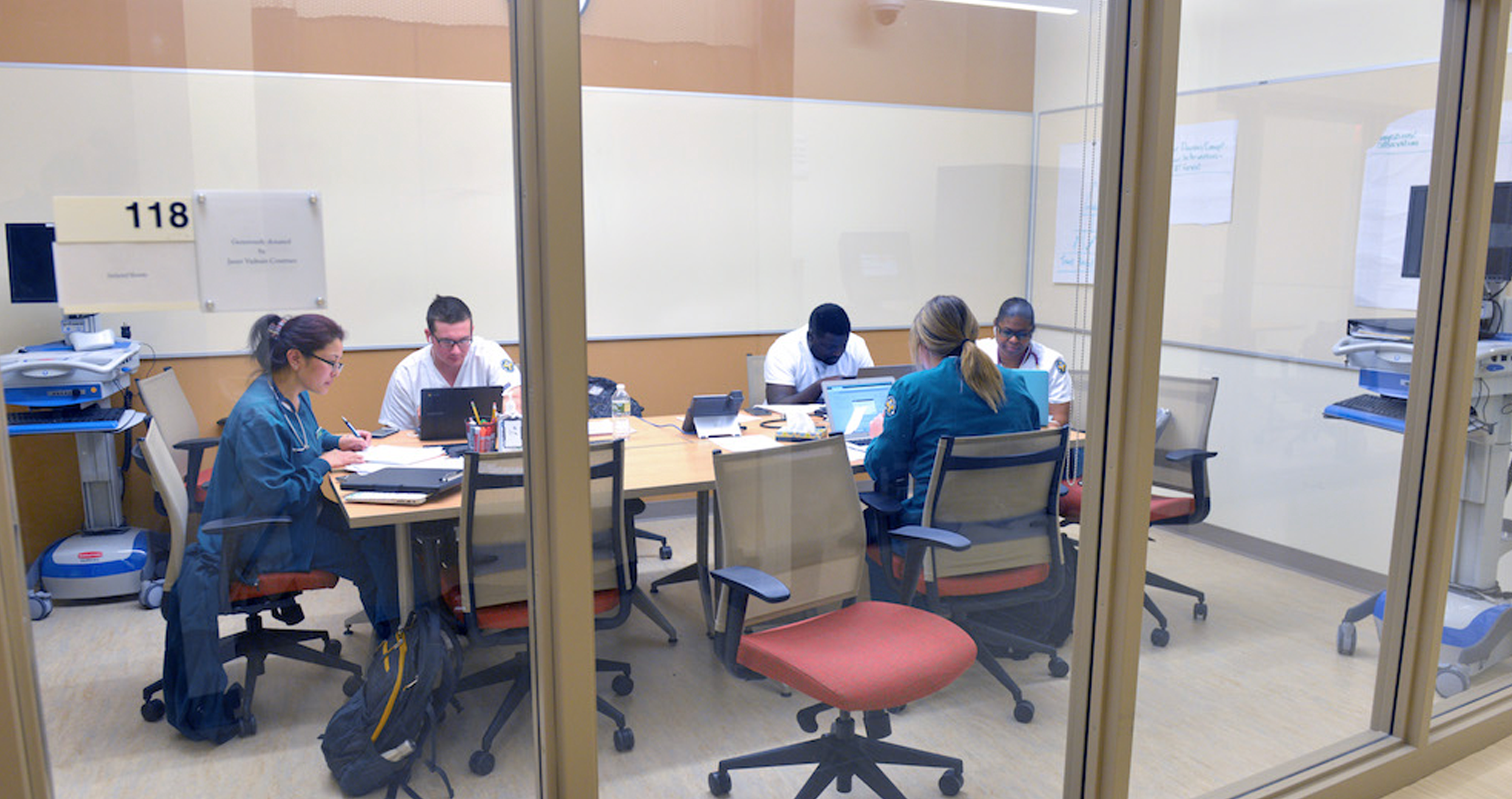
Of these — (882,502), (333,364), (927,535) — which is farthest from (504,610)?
(927,535)

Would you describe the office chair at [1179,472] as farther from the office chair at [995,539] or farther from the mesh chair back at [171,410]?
the mesh chair back at [171,410]

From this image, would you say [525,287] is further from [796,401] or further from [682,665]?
[682,665]

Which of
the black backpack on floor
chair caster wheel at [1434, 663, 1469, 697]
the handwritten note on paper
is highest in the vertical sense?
the handwritten note on paper

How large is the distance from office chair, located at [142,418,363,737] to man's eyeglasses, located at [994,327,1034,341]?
1.64m

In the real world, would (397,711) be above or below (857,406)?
below

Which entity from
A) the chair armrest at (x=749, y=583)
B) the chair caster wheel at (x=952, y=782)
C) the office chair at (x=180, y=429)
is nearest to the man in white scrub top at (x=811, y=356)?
the chair armrest at (x=749, y=583)

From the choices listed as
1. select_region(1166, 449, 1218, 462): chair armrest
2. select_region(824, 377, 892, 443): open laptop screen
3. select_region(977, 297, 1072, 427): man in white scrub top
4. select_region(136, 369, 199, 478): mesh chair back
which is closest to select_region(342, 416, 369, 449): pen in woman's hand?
select_region(136, 369, 199, 478): mesh chair back

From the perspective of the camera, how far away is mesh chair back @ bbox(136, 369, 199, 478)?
5.65 ft

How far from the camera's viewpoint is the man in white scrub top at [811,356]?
226 centimetres

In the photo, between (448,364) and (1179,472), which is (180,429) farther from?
(1179,472)

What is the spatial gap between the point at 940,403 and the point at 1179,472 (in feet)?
2.39

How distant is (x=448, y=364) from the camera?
1885 millimetres

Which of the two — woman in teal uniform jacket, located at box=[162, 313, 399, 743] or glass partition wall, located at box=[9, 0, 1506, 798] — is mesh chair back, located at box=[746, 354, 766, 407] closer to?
glass partition wall, located at box=[9, 0, 1506, 798]

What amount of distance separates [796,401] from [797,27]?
818mm
